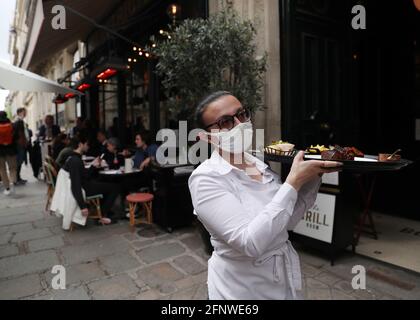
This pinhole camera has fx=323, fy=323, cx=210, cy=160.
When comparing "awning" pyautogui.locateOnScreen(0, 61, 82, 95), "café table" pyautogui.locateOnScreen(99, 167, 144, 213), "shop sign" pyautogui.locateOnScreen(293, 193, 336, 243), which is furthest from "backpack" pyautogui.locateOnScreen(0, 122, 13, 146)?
"shop sign" pyautogui.locateOnScreen(293, 193, 336, 243)

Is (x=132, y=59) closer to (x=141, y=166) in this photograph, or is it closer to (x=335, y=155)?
(x=141, y=166)

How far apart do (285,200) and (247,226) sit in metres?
0.17

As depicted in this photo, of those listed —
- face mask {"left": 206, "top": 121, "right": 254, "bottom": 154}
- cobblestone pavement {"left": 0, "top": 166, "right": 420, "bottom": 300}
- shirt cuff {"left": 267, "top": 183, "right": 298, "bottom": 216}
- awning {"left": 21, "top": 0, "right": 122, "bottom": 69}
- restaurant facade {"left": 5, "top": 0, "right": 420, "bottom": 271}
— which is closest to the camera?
shirt cuff {"left": 267, "top": 183, "right": 298, "bottom": 216}

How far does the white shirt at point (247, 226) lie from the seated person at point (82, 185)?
4340mm

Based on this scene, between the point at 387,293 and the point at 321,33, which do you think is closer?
the point at 387,293

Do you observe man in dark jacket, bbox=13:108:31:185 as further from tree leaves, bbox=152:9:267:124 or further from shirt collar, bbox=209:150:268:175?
shirt collar, bbox=209:150:268:175

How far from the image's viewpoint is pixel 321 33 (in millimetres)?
4902

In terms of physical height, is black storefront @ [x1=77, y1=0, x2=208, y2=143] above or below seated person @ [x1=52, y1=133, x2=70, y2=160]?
above

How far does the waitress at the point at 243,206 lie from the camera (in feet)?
3.95

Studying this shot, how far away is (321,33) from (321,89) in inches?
32.9

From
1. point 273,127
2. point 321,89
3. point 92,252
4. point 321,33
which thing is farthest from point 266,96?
point 92,252

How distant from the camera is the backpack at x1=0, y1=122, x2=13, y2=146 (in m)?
Result: 8.74

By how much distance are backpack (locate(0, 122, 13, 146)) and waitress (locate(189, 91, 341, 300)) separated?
906 cm
